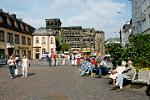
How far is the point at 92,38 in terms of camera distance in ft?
475

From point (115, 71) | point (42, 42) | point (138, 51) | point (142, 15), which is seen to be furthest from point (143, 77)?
point (42, 42)

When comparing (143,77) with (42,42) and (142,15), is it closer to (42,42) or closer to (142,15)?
(142,15)

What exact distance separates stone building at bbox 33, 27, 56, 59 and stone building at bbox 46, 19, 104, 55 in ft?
137

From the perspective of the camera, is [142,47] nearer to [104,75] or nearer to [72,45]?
[104,75]

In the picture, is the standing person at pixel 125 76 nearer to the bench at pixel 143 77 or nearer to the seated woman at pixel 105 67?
the bench at pixel 143 77

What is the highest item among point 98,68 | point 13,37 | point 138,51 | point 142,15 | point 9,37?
point 142,15

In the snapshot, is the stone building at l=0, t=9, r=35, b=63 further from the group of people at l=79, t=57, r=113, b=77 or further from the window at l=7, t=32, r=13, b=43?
the group of people at l=79, t=57, r=113, b=77

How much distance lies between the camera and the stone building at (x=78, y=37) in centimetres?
13712

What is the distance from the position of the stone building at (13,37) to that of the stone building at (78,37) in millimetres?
58741

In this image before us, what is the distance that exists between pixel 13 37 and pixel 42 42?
27.8 m

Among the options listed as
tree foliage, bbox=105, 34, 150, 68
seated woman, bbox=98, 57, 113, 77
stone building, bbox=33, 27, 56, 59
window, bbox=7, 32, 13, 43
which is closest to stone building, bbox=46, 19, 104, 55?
stone building, bbox=33, 27, 56, 59

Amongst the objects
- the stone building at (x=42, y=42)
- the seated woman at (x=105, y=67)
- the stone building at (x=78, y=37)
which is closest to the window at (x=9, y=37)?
the stone building at (x=42, y=42)

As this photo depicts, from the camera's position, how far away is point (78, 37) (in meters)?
Answer: 142

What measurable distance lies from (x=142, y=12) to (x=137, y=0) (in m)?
5.33
